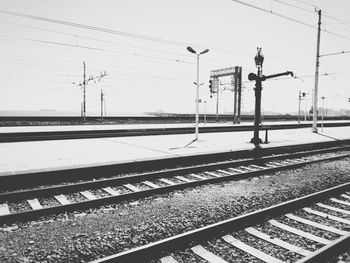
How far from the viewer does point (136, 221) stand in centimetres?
546

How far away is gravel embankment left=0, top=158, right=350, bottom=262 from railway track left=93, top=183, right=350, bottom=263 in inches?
7.4

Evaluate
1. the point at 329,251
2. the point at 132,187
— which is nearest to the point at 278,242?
the point at 329,251

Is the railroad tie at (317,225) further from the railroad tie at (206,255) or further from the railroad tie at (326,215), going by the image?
the railroad tie at (206,255)

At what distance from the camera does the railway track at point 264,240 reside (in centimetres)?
409

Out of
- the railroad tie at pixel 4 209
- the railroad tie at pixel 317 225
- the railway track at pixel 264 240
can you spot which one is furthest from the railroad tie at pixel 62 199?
the railroad tie at pixel 317 225

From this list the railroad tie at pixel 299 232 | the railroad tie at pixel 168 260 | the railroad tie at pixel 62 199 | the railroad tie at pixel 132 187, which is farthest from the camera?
the railroad tie at pixel 132 187

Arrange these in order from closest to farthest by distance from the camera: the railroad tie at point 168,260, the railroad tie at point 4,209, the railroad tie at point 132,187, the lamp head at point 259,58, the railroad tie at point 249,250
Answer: the railroad tie at point 168,260 < the railroad tie at point 249,250 < the railroad tie at point 4,209 < the railroad tie at point 132,187 < the lamp head at point 259,58

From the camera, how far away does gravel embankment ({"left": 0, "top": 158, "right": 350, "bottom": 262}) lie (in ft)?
14.1

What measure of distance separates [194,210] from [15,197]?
14.4 feet

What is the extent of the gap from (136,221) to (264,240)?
2.46 meters

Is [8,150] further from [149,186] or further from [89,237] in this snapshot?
[89,237]

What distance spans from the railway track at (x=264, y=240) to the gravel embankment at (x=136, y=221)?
19cm

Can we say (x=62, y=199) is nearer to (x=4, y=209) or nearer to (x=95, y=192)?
(x=95, y=192)

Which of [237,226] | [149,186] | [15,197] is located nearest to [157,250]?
[237,226]
